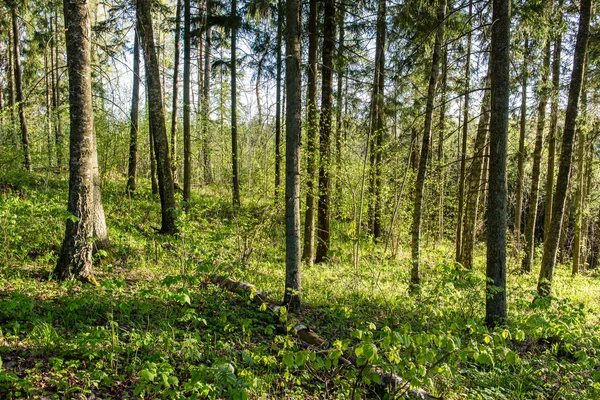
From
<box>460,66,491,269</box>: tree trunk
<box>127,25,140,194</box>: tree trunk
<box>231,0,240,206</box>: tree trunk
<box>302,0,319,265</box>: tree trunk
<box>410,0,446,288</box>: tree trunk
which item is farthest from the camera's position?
<box>127,25,140,194</box>: tree trunk

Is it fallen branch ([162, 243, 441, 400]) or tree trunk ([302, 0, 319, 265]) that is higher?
tree trunk ([302, 0, 319, 265])

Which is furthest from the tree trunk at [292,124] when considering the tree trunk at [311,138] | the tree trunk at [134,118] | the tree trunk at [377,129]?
the tree trunk at [134,118]

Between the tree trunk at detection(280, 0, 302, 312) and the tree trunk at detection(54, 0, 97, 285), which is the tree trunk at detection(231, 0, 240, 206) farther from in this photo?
the tree trunk at detection(280, 0, 302, 312)

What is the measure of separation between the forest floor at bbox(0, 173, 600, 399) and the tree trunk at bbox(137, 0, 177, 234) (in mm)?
1121

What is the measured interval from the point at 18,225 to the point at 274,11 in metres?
9.14

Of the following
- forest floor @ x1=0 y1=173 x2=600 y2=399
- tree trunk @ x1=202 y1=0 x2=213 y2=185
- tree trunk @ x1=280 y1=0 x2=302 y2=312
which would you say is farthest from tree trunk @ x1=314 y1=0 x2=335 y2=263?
tree trunk @ x1=202 y1=0 x2=213 y2=185

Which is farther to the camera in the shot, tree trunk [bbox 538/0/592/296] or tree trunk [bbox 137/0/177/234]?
tree trunk [bbox 137/0/177/234]

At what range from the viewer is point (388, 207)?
14.5m

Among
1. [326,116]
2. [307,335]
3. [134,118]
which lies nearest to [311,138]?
[326,116]

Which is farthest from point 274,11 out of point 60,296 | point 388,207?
point 60,296

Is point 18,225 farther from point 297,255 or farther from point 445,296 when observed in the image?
point 445,296

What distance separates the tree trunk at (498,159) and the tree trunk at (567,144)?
6.93ft

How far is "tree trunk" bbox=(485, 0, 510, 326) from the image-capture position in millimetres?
5145

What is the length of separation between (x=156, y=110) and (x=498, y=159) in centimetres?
750
